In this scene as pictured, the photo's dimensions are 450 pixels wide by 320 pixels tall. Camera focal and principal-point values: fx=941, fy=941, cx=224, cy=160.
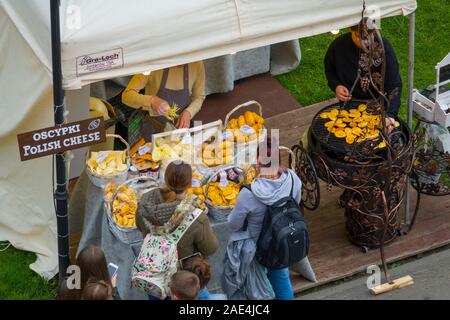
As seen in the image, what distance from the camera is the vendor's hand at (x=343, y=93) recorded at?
711 cm

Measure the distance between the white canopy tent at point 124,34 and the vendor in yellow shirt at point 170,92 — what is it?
2.92ft

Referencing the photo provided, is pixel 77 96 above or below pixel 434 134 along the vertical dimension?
above

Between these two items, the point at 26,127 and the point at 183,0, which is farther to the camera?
the point at 26,127

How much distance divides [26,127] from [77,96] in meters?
0.46

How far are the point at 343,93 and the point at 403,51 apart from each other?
111 inches

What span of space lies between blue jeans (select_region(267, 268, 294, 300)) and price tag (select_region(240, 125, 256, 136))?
3.76 ft

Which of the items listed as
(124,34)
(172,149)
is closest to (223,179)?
(172,149)

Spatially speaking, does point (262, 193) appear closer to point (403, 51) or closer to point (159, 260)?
point (159, 260)

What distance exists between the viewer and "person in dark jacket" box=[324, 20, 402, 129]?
279 inches

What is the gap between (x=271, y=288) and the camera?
6527 millimetres

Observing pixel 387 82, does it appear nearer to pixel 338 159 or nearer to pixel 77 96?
pixel 338 159

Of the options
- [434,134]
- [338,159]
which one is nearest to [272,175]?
[338,159]

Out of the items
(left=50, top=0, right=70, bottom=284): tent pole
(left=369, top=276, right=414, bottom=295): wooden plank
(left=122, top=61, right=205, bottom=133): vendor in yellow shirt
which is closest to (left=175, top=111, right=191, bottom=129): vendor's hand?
(left=122, top=61, right=205, bottom=133): vendor in yellow shirt

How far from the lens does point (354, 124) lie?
694 centimetres
